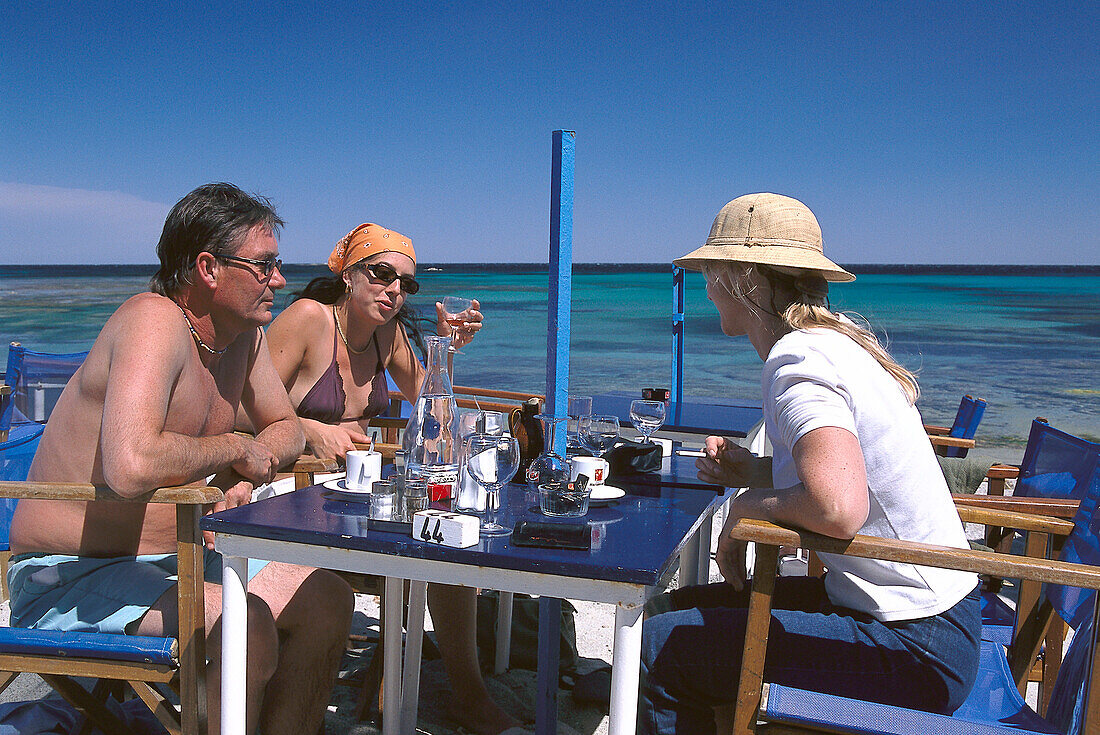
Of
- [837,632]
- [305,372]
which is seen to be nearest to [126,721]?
[305,372]

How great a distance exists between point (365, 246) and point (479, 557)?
6.99 ft

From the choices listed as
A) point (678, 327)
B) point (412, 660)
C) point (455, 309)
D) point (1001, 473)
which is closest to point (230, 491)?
point (412, 660)

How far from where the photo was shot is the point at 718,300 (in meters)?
2.03

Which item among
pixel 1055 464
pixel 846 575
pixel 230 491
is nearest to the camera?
pixel 846 575

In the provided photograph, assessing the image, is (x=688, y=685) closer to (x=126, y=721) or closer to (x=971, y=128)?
(x=126, y=721)

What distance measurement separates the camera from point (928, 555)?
5.12ft

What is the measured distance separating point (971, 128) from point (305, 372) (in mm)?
46495

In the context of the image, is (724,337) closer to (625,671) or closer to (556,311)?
(556,311)

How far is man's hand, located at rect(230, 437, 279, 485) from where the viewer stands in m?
2.17

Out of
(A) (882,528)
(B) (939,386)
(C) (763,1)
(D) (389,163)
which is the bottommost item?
(B) (939,386)

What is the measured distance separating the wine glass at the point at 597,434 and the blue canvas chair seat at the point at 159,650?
0.96 meters

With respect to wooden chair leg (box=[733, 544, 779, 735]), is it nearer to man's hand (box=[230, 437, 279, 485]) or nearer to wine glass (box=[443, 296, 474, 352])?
man's hand (box=[230, 437, 279, 485])

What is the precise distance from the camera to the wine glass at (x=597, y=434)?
2.35m

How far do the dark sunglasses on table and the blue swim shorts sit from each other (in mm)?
738
